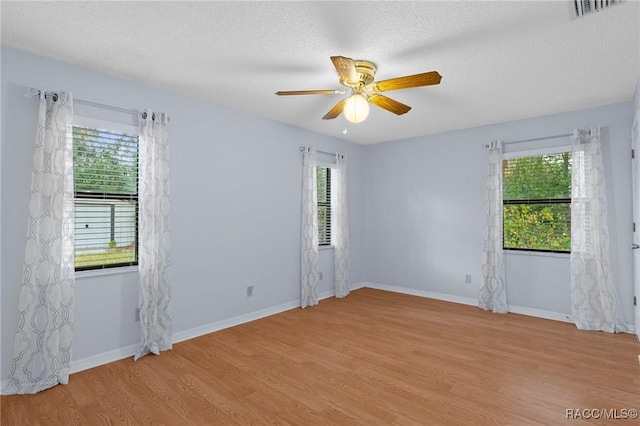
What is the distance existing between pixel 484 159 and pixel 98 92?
15.7 feet

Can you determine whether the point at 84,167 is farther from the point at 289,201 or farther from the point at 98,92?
the point at 289,201

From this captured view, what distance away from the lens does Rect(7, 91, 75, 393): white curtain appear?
8.38 feet

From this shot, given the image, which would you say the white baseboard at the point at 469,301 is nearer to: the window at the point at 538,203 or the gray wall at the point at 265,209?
the gray wall at the point at 265,209

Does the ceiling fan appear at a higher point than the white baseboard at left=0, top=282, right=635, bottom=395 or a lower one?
higher

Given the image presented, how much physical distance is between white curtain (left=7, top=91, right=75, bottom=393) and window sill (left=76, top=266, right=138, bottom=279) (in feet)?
0.49

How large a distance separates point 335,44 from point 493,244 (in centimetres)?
354

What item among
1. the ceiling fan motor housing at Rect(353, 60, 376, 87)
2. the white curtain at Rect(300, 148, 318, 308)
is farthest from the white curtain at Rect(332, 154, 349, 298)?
the ceiling fan motor housing at Rect(353, 60, 376, 87)

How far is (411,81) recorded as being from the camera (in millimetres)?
2473

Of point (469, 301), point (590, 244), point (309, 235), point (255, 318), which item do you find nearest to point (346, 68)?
point (309, 235)

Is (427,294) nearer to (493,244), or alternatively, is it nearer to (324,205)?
(493,244)

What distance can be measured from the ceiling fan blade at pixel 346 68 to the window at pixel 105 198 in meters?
2.17

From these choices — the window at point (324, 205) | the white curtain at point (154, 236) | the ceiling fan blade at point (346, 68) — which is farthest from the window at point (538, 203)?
the white curtain at point (154, 236)

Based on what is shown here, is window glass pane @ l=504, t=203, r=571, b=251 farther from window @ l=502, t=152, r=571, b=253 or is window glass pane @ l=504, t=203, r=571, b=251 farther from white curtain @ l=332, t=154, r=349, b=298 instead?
white curtain @ l=332, t=154, r=349, b=298

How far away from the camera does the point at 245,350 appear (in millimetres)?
3305
